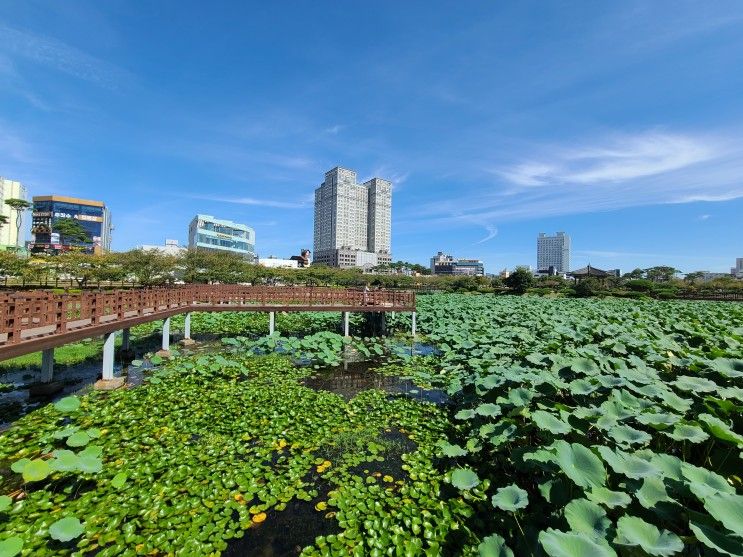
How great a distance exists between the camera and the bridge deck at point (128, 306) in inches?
269

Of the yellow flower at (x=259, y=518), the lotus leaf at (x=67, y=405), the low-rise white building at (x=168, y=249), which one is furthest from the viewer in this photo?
the low-rise white building at (x=168, y=249)

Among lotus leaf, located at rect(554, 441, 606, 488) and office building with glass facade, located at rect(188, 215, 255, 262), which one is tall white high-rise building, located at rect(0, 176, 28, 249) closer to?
office building with glass facade, located at rect(188, 215, 255, 262)

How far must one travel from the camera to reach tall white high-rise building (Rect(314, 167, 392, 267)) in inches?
4938

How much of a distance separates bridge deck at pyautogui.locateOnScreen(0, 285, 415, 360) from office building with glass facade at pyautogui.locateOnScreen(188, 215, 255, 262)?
63.1 meters

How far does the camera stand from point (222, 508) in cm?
431

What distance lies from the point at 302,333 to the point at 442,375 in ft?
31.3

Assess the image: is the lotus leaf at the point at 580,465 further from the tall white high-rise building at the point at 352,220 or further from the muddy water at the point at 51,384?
the tall white high-rise building at the point at 352,220

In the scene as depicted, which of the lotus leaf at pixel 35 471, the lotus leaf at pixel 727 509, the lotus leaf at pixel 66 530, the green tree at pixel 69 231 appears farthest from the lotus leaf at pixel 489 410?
the green tree at pixel 69 231

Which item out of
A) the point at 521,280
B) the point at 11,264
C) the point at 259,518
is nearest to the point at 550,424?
the point at 259,518

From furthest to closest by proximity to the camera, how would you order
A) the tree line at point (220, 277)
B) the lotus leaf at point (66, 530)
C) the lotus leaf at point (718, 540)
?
1. the tree line at point (220, 277)
2. the lotus leaf at point (66, 530)
3. the lotus leaf at point (718, 540)

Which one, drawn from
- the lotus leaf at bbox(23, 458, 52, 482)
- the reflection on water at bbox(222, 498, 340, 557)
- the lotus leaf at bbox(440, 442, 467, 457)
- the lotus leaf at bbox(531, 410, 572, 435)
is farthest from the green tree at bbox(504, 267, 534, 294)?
the lotus leaf at bbox(23, 458, 52, 482)

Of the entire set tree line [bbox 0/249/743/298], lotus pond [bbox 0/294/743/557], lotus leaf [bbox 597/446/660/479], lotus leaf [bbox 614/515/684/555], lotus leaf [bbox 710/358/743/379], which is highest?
tree line [bbox 0/249/743/298]

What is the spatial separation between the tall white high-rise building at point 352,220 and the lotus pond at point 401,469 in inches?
4354

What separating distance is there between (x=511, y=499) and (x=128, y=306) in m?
11.7
